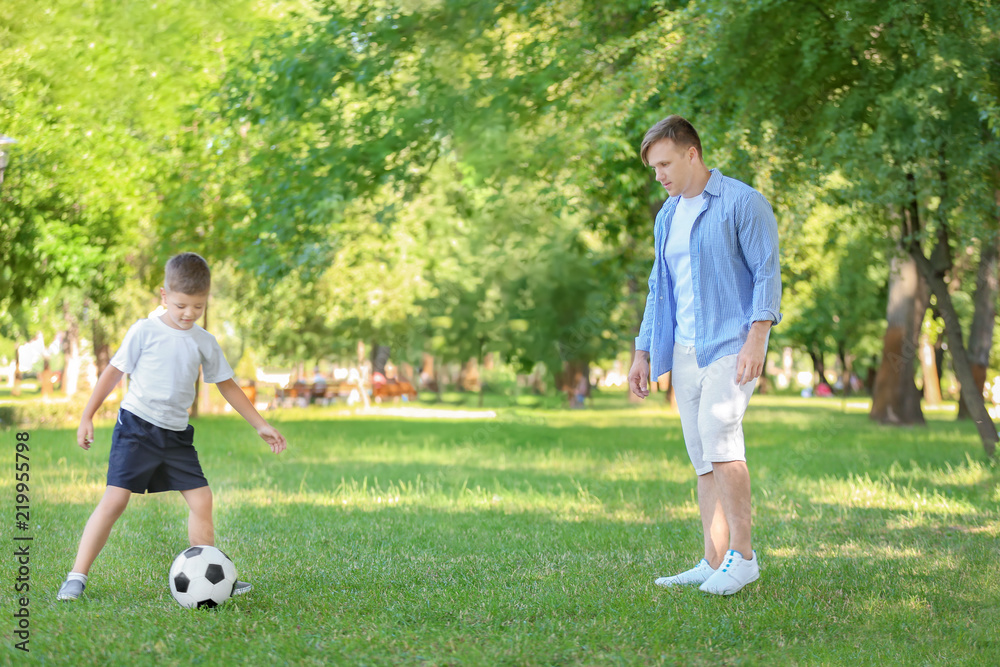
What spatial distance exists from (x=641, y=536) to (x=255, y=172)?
41.3 ft

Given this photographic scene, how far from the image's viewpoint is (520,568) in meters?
5.49

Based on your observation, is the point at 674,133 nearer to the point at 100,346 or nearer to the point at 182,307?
the point at 182,307

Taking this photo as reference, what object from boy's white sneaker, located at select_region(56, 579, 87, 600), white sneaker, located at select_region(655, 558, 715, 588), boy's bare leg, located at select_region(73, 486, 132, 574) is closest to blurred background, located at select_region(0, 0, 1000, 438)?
boy's bare leg, located at select_region(73, 486, 132, 574)

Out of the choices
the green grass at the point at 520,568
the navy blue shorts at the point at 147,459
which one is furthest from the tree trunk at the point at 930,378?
the navy blue shorts at the point at 147,459

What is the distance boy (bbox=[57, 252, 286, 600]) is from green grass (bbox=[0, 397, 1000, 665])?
14.5 inches

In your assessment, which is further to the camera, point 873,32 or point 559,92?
point 559,92

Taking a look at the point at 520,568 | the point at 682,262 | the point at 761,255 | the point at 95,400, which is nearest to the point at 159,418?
the point at 95,400

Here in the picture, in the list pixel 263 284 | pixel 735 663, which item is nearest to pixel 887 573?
pixel 735 663

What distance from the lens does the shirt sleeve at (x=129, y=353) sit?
4.69 m

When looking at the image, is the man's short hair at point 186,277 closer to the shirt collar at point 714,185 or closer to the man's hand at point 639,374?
the man's hand at point 639,374

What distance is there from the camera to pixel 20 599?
4.29 meters

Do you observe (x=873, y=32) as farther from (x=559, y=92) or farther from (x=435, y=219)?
(x=435, y=219)

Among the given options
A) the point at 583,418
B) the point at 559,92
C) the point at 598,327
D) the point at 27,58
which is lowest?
the point at 583,418

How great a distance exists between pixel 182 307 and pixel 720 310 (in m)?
2.54
